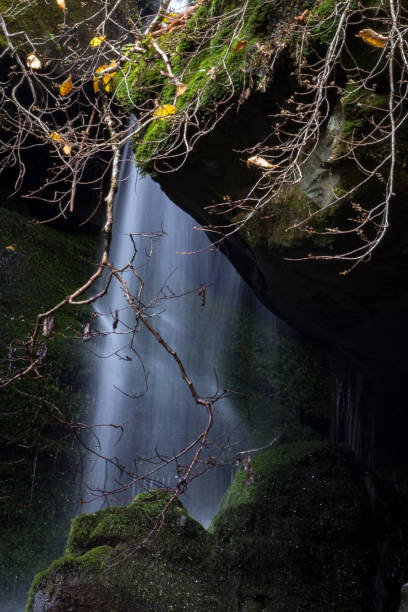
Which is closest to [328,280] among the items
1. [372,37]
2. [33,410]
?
[372,37]

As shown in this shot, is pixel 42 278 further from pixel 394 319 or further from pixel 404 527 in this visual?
pixel 404 527

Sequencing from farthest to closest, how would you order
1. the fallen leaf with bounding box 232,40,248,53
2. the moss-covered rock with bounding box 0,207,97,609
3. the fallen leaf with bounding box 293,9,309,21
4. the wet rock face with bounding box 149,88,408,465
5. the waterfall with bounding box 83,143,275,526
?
the waterfall with bounding box 83,143,275,526 → the moss-covered rock with bounding box 0,207,97,609 → the wet rock face with bounding box 149,88,408,465 → the fallen leaf with bounding box 232,40,248,53 → the fallen leaf with bounding box 293,9,309,21

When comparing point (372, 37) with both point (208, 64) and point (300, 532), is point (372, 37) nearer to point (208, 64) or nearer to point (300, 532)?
point (208, 64)

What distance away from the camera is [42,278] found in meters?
6.67

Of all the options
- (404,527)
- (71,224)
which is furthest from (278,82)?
(71,224)

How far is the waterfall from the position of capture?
6.86m

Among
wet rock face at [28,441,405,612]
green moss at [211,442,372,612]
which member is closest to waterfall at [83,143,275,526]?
green moss at [211,442,372,612]

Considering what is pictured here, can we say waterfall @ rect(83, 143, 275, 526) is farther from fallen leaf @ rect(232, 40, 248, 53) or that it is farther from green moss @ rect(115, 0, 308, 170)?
fallen leaf @ rect(232, 40, 248, 53)

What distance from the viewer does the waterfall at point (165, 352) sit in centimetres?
686

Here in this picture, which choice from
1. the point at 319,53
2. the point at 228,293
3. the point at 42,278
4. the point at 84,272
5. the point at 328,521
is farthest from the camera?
the point at 228,293

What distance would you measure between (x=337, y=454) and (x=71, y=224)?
216 inches

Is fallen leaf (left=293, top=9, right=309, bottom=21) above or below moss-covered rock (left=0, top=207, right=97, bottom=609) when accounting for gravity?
above

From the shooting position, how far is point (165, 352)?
7.71m

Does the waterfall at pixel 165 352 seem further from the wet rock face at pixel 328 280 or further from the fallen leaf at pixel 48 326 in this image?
the fallen leaf at pixel 48 326
